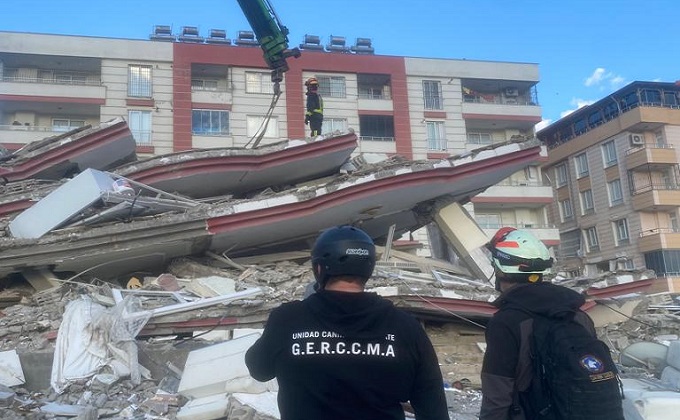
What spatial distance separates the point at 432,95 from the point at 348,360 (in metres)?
32.1

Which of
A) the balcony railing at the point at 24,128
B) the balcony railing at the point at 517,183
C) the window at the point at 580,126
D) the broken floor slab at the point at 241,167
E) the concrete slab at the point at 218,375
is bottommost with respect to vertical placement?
the concrete slab at the point at 218,375

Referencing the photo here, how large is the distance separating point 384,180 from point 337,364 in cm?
932

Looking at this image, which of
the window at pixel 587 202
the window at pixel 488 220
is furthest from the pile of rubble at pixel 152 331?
the window at pixel 587 202

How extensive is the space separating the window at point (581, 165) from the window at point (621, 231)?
13.4ft

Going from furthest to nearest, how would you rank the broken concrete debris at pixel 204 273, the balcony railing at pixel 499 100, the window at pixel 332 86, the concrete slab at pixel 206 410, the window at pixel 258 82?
the balcony railing at pixel 499 100
the window at pixel 332 86
the window at pixel 258 82
the broken concrete debris at pixel 204 273
the concrete slab at pixel 206 410

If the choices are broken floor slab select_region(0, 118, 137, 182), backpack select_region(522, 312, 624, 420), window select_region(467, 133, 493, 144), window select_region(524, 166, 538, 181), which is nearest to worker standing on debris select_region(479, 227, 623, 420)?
backpack select_region(522, 312, 624, 420)

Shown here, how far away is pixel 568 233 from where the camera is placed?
40.0 metres

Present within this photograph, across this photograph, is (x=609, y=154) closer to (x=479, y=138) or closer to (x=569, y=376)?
(x=479, y=138)

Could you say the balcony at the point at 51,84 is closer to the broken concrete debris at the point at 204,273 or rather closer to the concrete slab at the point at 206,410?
the broken concrete debris at the point at 204,273

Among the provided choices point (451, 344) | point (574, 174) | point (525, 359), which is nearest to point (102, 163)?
point (451, 344)

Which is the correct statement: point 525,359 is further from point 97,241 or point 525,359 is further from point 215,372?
point 97,241

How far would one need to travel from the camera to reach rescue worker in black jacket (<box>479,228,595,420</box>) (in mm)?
2582

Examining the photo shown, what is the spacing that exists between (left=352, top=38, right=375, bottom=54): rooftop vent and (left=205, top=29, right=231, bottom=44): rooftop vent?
7220mm

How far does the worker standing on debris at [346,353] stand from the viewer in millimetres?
2078
